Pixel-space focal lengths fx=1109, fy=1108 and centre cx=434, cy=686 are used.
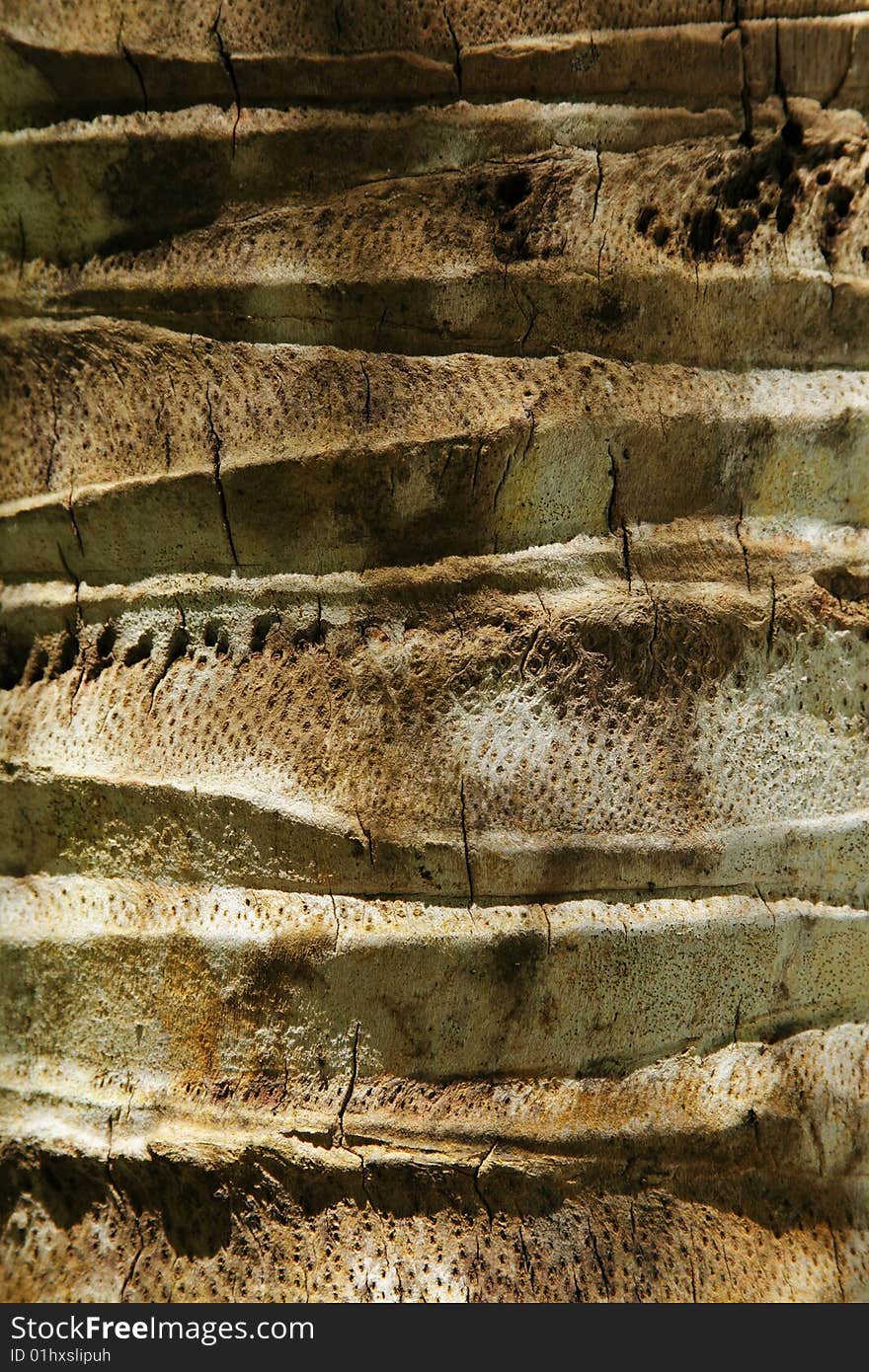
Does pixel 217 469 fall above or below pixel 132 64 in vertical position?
below

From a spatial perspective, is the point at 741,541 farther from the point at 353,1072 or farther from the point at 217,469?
the point at 353,1072

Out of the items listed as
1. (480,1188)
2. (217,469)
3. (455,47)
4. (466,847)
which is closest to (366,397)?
(217,469)

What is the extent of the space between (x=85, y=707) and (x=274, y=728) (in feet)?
0.84

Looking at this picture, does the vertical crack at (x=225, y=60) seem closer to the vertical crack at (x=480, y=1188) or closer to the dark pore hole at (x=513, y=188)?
the dark pore hole at (x=513, y=188)

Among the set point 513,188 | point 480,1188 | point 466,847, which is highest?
point 513,188

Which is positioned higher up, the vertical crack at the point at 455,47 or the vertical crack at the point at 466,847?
the vertical crack at the point at 455,47

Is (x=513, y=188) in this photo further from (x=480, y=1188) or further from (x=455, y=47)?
(x=480, y=1188)

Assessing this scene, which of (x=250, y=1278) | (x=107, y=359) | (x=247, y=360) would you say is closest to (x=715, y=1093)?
(x=250, y=1278)

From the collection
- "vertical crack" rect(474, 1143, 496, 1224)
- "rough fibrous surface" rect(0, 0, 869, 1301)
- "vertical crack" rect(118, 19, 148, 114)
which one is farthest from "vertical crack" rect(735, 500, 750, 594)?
"vertical crack" rect(118, 19, 148, 114)

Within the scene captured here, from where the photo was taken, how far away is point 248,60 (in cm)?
126

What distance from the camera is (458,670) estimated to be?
126 centimetres

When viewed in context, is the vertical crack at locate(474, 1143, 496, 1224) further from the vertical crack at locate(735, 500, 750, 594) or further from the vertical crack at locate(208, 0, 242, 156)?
the vertical crack at locate(208, 0, 242, 156)

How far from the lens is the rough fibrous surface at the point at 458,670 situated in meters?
1.25

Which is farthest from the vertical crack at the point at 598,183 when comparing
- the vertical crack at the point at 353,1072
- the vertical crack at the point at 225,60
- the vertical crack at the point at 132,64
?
the vertical crack at the point at 353,1072
